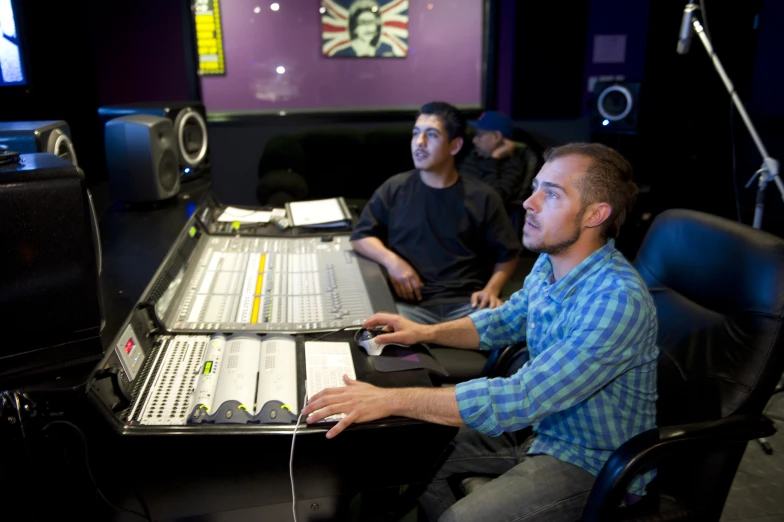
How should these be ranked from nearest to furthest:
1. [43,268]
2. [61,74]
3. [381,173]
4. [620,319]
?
[43,268] < [620,319] < [61,74] < [381,173]

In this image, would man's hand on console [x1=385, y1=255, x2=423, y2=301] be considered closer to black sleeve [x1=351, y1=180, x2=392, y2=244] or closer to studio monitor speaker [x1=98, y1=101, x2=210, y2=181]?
black sleeve [x1=351, y1=180, x2=392, y2=244]

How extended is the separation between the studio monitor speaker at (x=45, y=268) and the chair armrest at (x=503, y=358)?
1.02 metres

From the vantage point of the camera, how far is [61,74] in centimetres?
283

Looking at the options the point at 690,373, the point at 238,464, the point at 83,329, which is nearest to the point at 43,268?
the point at 83,329

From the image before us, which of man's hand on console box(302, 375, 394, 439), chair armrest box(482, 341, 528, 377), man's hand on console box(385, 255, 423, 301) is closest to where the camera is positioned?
man's hand on console box(302, 375, 394, 439)

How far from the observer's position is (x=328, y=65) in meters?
4.65

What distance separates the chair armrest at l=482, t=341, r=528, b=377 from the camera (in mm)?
1685

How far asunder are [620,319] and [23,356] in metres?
1.09

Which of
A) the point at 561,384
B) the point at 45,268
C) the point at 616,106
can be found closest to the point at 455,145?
the point at 561,384

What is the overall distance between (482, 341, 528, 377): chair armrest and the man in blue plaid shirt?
0.18 meters

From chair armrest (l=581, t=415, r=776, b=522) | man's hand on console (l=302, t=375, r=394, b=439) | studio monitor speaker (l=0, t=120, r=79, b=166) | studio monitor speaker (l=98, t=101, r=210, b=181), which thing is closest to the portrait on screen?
studio monitor speaker (l=98, t=101, r=210, b=181)

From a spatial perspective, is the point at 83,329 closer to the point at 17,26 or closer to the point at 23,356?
the point at 23,356

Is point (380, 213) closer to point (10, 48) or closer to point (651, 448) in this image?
point (10, 48)

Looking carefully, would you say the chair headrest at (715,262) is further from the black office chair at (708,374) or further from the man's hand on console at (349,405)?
the man's hand on console at (349,405)
